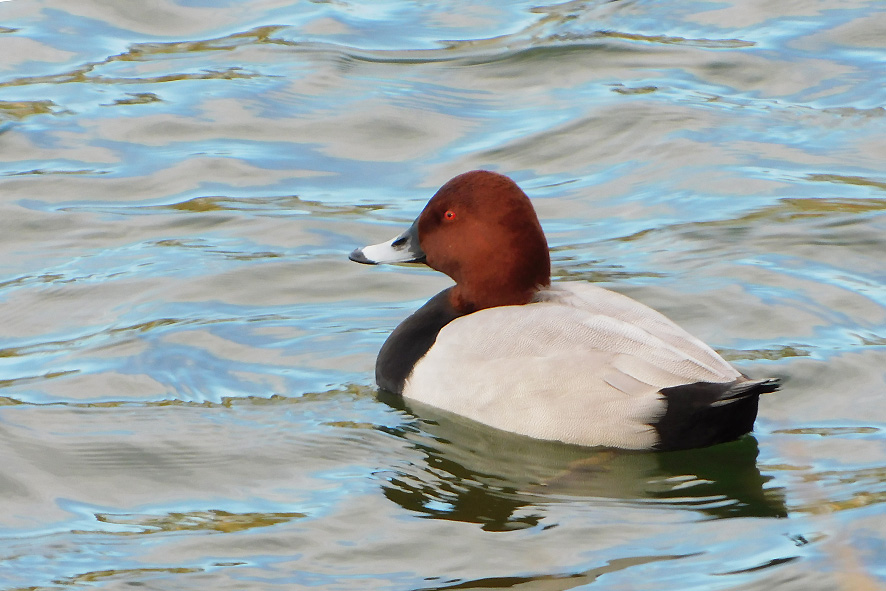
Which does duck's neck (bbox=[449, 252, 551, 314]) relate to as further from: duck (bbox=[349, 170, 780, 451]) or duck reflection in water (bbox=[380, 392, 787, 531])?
duck reflection in water (bbox=[380, 392, 787, 531])

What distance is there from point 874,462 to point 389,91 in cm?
504

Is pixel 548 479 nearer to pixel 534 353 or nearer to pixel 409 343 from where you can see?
pixel 534 353

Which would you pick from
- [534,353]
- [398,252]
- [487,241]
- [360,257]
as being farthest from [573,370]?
[360,257]

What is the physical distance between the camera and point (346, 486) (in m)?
4.39

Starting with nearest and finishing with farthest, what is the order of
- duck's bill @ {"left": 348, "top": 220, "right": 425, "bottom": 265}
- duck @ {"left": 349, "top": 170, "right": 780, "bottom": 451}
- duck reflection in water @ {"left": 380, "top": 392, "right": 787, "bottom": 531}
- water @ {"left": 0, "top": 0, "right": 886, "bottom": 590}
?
water @ {"left": 0, "top": 0, "right": 886, "bottom": 590} < duck reflection in water @ {"left": 380, "top": 392, "right": 787, "bottom": 531} < duck @ {"left": 349, "top": 170, "right": 780, "bottom": 451} < duck's bill @ {"left": 348, "top": 220, "right": 425, "bottom": 265}

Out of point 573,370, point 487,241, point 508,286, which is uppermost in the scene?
point 487,241

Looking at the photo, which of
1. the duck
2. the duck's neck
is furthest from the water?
the duck's neck

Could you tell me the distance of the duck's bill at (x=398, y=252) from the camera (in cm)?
527

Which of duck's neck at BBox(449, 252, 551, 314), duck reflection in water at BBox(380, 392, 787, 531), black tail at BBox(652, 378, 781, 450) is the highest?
duck's neck at BBox(449, 252, 551, 314)

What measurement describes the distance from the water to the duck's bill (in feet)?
1.42

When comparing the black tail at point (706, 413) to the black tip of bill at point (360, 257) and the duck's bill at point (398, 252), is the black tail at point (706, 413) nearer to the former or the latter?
the duck's bill at point (398, 252)

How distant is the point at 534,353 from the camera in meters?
4.55

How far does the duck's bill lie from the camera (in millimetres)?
5273

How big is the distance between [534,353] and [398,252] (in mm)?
977
